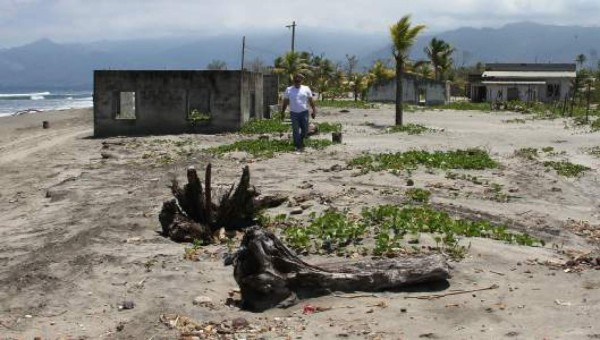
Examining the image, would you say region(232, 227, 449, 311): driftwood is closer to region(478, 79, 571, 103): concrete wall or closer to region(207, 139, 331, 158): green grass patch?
region(207, 139, 331, 158): green grass patch

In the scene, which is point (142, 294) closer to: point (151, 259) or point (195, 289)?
point (195, 289)

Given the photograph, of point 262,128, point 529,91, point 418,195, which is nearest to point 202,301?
point 418,195

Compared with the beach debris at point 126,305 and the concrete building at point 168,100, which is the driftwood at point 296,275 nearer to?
the beach debris at point 126,305

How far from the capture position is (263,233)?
23.5 ft

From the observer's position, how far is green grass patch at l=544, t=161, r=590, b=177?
16344 millimetres

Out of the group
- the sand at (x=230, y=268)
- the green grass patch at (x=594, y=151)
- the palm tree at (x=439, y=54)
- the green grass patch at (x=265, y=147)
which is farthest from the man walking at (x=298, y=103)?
the palm tree at (x=439, y=54)

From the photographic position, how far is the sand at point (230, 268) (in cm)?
631

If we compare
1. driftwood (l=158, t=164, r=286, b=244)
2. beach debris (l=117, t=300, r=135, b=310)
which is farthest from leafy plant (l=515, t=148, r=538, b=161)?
beach debris (l=117, t=300, r=135, b=310)

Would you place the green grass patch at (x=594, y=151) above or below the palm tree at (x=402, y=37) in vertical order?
below

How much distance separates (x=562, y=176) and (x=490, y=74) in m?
58.0

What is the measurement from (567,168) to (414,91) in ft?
142

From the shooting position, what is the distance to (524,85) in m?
65.5

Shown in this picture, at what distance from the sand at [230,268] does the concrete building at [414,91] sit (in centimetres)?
3927

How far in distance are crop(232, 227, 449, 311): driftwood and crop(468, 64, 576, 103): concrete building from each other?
5832cm
